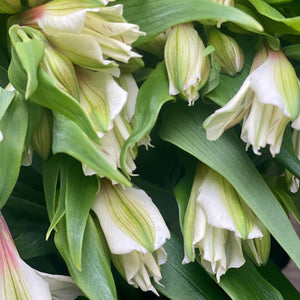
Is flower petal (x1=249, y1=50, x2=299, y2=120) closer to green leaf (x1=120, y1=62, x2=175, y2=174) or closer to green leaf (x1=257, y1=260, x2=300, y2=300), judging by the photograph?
Result: green leaf (x1=120, y1=62, x2=175, y2=174)

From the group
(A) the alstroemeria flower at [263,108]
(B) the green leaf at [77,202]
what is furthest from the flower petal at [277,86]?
(B) the green leaf at [77,202]

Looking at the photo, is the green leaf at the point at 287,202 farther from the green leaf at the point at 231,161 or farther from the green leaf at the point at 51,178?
the green leaf at the point at 51,178

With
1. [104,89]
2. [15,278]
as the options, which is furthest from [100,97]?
[15,278]

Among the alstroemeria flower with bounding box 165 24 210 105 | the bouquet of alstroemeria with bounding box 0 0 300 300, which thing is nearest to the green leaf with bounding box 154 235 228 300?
the bouquet of alstroemeria with bounding box 0 0 300 300

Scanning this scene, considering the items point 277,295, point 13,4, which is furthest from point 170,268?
point 13,4

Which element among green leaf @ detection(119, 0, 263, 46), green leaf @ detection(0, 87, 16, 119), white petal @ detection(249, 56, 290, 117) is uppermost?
green leaf @ detection(119, 0, 263, 46)

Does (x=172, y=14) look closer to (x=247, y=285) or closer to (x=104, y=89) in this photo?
(x=104, y=89)
